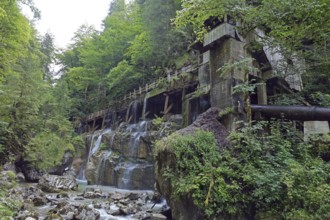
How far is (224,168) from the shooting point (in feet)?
22.1

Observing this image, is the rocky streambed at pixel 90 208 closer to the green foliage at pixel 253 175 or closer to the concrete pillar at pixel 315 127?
the green foliage at pixel 253 175

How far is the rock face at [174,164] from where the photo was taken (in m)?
6.55

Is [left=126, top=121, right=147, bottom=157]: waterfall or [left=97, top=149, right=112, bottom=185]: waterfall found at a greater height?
[left=126, top=121, right=147, bottom=157]: waterfall

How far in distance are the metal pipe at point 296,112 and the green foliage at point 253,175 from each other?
81cm

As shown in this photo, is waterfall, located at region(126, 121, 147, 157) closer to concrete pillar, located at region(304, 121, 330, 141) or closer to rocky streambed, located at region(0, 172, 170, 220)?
rocky streambed, located at region(0, 172, 170, 220)

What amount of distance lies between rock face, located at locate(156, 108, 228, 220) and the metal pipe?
1503mm

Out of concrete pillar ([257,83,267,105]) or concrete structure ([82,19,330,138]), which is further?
concrete pillar ([257,83,267,105])

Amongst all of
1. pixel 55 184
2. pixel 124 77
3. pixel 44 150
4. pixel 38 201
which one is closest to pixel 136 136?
pixel 44 150

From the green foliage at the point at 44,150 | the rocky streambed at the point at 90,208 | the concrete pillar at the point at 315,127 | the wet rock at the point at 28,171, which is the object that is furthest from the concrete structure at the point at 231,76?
the wet rock at the point at 28,171

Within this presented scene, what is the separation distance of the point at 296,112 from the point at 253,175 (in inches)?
132

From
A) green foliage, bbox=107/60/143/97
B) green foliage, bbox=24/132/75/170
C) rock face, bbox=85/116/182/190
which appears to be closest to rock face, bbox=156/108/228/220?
rock face, bbox=85/116/182/190

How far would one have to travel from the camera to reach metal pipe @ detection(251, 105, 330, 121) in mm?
8062

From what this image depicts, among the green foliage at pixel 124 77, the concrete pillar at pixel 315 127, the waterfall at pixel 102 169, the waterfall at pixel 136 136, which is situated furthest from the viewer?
the green foliage at pixel 124 77

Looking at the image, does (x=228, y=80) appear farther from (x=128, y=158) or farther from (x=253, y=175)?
(x=128, y=158)
